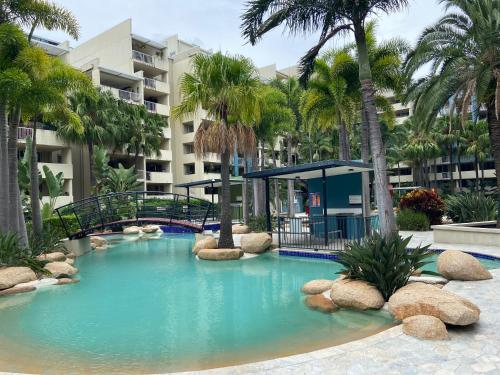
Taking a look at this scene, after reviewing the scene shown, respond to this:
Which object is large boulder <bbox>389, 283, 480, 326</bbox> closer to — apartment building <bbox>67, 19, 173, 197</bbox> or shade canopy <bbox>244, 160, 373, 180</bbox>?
shade canopy <bbox>244, 160, 373, 180</bbox>

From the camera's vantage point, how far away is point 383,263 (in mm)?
8258

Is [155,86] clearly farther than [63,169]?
Yes

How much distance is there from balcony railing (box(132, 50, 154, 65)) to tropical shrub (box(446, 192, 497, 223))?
33.5m

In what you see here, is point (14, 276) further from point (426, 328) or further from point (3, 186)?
point (426, 328)

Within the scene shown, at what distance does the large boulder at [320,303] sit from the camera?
807 centimetres

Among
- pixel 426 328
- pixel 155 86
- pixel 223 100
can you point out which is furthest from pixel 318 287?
pixel 155 86

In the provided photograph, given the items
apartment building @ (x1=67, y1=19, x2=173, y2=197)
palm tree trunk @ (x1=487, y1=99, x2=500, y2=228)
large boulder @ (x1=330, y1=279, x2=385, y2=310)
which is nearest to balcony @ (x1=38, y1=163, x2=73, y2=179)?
→ apartment building @ (x1=67, y1=19, x2=173, y2=197)

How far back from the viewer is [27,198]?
25.9m

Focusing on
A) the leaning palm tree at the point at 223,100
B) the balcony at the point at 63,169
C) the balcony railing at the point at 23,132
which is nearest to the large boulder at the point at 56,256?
the leaning palm tree at the point at 223,100

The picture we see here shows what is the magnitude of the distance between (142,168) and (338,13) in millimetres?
31514

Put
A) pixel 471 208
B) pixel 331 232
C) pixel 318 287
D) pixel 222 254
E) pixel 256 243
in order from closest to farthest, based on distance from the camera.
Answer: pixel 318 287
pixel 222 254
pixel 256 243
pixel 331 232
pixel 471 208

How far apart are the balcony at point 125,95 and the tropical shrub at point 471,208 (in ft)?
95.3

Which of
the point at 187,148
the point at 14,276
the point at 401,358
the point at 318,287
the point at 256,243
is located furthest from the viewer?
the point at 187,148

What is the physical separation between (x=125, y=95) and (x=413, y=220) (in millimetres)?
29245
